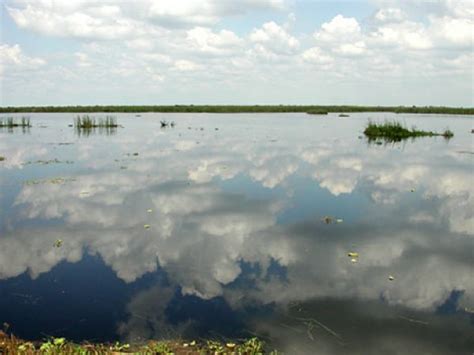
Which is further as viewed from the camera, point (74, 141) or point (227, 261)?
point (74, 141)

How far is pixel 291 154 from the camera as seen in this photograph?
30.6m

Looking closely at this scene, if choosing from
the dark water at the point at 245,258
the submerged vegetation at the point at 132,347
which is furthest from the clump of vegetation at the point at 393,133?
the submerged vegetation at the point at 132,347

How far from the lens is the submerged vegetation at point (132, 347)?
6.46m

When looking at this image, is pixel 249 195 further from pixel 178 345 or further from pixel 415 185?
pixel 178 345

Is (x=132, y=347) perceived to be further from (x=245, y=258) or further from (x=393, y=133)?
(x=393, y=133)

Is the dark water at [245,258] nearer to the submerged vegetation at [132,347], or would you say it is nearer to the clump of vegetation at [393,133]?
the submerged vegetation at [132,347]

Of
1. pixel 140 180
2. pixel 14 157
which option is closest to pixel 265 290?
pixel 140 180

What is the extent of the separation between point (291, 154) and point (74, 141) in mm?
20507

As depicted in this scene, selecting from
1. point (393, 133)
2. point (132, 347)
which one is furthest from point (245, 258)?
point (393, 133)

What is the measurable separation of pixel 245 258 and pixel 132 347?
14.3ft

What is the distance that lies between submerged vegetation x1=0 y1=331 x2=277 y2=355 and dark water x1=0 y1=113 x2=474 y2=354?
0.29m

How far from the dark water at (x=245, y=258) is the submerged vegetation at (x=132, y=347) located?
289 millimetres

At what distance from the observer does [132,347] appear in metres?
6.93

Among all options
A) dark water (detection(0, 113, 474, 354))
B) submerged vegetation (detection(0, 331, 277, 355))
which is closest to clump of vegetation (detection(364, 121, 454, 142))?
dark water (detection(0, 113, 474, 354))
